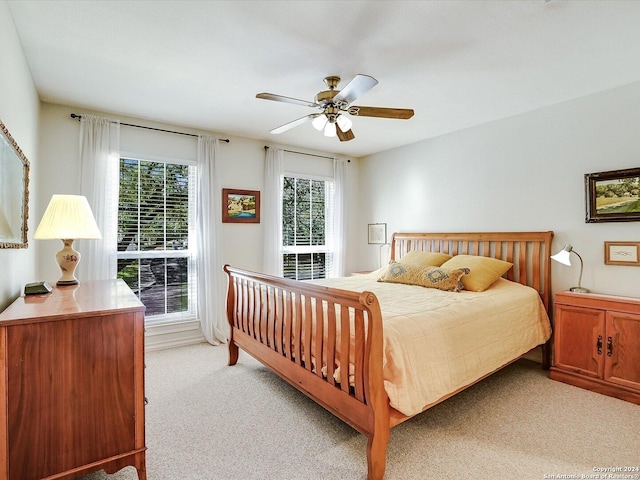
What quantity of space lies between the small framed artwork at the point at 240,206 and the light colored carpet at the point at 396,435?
1.99 metres

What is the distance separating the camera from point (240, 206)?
4336mm

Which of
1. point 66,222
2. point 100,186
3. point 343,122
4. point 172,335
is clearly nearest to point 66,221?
point 66,222

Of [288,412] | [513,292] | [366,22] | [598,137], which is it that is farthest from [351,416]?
[598,137]

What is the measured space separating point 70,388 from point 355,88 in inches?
85.5

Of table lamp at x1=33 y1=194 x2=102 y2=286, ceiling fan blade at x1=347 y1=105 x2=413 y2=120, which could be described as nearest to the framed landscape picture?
ceiling fan blade at x1=347 y1=105 x2=413 y2=120

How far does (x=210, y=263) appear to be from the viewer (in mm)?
3990

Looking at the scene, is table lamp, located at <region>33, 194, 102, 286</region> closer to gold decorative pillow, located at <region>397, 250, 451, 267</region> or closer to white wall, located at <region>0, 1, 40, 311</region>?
white wall, located at <region>0, 1, 40, 311</region>

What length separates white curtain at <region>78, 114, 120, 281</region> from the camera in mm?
3348

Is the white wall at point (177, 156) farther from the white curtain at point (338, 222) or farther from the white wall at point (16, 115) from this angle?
the white wall at point (16, 115)

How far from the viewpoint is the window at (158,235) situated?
12.1 ft

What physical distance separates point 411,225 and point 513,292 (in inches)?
70.9

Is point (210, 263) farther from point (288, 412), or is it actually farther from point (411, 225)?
point (411, 225)

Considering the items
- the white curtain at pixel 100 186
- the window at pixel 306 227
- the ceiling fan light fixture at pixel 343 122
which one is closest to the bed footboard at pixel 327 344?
the ceiling fan light fixture at pixel 343 122

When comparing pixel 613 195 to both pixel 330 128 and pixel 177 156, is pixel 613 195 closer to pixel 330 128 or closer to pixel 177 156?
pixel 330 128
